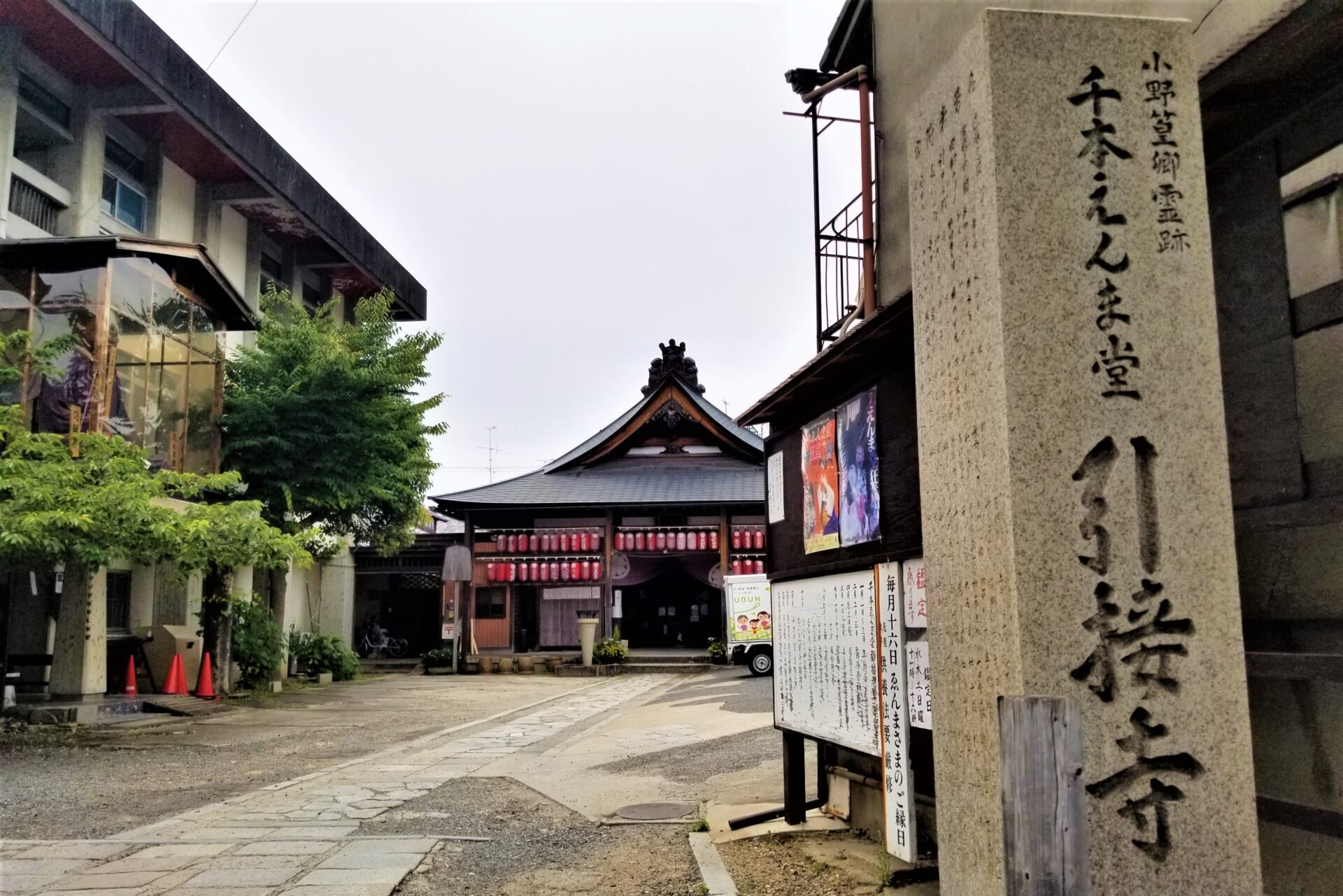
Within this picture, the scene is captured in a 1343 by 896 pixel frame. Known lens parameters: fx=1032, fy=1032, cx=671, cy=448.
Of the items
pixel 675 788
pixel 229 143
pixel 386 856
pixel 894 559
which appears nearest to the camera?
pixel 894 559

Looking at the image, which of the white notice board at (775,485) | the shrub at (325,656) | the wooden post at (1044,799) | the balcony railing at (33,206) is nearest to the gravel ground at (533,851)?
the white notice board at (775,485)

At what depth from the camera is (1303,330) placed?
4379mm

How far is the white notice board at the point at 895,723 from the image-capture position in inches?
226

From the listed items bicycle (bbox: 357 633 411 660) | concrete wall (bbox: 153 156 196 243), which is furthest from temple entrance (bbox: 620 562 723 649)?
concrete wall (bbox: 153 156 196 243)

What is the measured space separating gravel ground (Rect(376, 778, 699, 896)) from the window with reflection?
9.66 meters

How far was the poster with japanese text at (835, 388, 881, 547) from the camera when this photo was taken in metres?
6.39

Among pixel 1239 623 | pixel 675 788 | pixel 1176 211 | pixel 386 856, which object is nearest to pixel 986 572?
pixel 1239 623

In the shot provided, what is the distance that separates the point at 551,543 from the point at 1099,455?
85.8 feet

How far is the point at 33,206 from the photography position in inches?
717

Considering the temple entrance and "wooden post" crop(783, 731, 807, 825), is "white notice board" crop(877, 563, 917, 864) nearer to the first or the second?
"wooden post" crop(783, 731, 807, 825)

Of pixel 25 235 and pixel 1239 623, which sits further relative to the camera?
pixel 25 235

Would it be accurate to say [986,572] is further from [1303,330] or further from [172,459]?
[172,459]

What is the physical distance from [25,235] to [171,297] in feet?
8.73

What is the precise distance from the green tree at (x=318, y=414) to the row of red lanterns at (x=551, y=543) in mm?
7767
